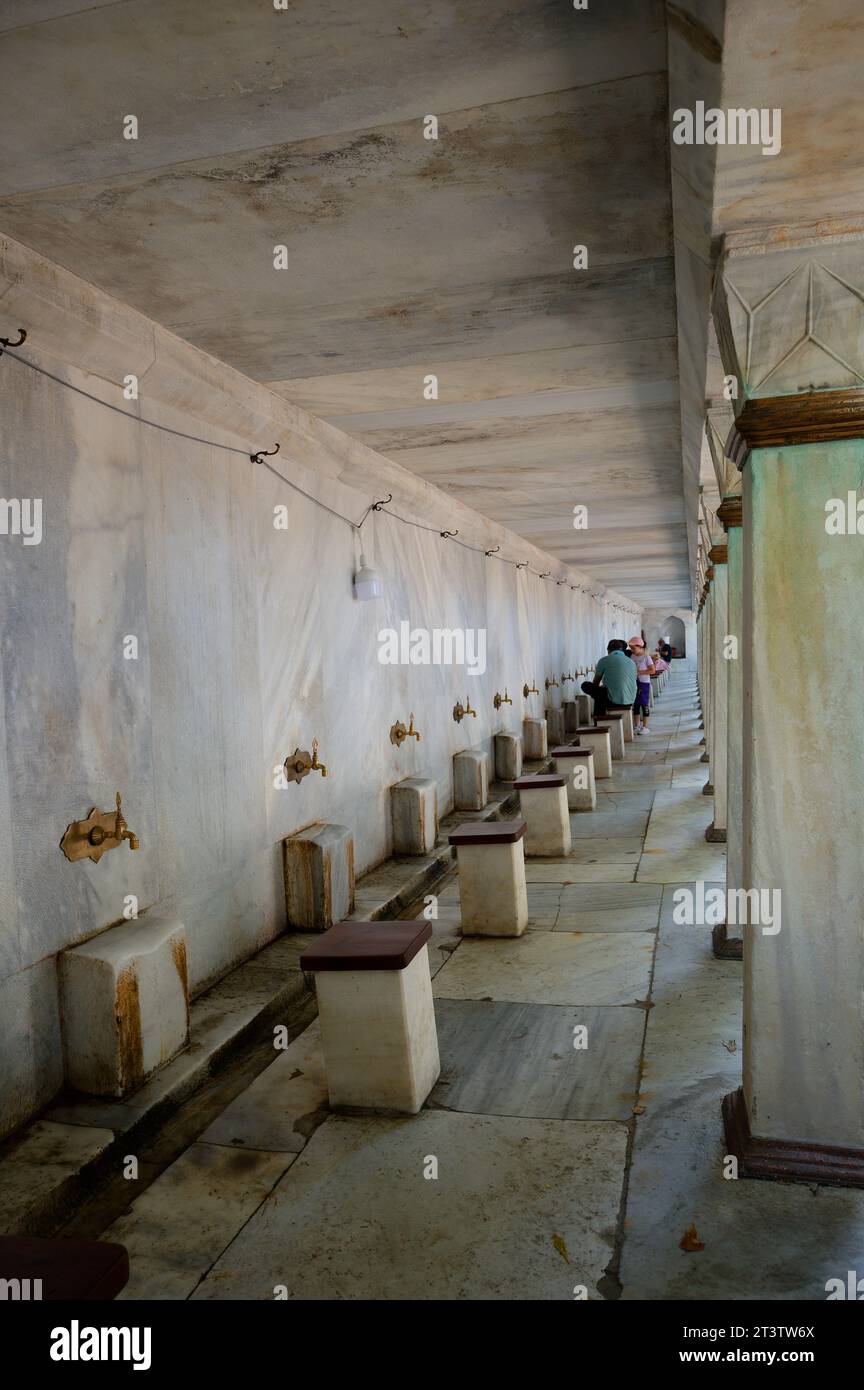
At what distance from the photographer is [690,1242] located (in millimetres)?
3223

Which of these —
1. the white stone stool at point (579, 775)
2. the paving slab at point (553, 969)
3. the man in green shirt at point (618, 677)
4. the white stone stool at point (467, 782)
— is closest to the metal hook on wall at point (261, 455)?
the paving slab at point (553, 969)

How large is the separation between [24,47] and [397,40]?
1.08 m

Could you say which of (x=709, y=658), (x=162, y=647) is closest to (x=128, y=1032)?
(x=162, y=647)

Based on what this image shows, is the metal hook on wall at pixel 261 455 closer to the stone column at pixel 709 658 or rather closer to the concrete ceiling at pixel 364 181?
the concrete ceiling at pixel 364 181

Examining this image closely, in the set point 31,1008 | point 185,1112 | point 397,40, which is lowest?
point 185,1112

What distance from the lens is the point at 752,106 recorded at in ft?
8.27

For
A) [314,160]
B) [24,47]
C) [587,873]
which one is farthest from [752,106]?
[587,873]

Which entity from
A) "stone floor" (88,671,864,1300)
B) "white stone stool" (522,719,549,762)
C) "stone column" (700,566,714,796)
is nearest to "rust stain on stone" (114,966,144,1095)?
"stone floor" (88,671,864,1300)

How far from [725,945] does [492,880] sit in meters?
1.69

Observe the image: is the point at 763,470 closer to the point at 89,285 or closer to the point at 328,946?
the point at 328,946

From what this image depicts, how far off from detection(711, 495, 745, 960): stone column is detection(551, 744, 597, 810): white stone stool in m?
5.18

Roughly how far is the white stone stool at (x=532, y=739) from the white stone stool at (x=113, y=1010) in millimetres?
11449

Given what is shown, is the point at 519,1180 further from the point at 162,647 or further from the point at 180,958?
the point at 162,647

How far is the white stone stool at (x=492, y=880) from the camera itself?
21.8 ft
